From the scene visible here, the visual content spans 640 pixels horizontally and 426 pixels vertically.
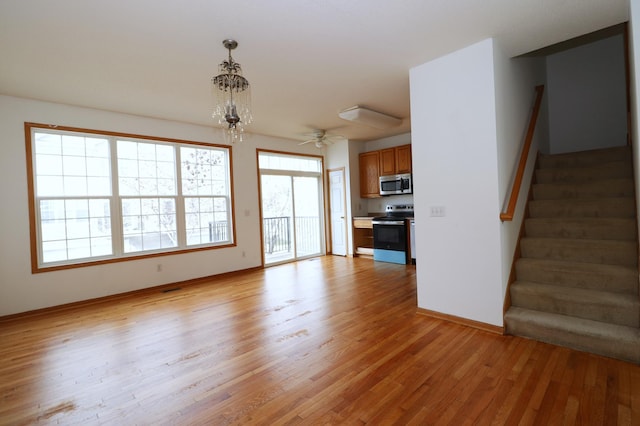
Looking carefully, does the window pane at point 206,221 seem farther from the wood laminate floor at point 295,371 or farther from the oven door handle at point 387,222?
the oven door handle at point 387,222

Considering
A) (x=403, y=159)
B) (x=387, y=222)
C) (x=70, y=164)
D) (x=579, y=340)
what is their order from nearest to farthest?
(x=579, y=340)
(x=70, y=164)
(x=387, y=222)
(x=403, y=159)

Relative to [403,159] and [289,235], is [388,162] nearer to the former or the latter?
[403,159]

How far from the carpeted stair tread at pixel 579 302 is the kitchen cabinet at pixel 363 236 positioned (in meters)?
3.89

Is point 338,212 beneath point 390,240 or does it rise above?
above

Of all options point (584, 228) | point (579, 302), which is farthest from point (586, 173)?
point (579, 302)

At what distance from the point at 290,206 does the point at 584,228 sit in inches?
195

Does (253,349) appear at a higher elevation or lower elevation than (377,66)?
lower

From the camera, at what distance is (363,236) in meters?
7.11

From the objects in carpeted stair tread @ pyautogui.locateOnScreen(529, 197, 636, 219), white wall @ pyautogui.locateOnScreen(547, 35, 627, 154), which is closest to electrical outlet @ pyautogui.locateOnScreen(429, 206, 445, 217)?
carpeted stair tread @ pyautogui.locateOnScreen(529, 197, 636, 219)

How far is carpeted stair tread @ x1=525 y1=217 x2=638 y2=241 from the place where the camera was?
114 inches

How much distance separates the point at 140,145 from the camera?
15.7 feet

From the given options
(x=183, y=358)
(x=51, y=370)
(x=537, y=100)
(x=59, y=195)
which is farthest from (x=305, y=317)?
(x=537, y=100)

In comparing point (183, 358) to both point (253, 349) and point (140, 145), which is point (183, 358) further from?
point (140, 145)

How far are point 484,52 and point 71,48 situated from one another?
3.70 meters
